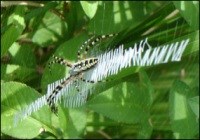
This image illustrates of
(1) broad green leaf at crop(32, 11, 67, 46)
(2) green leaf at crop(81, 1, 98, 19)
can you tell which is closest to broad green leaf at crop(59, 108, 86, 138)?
(2) green leaf at crop(81, 1, 98, 19)

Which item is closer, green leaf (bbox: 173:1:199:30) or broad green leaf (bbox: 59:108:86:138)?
broad green leaf (bbox: 59:108:86:138)

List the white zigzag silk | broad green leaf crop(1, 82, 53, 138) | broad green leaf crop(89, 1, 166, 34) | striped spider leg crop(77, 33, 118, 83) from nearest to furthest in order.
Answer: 1. the white zigzag silk
2. broad green leaf crop(1, 82, 53, 138)
3. striped spider leg crop(77, 33, 118, 83)
4. broad green leaf crop(89, 1, 166, 34)

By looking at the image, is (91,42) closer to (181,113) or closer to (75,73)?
(75,73)

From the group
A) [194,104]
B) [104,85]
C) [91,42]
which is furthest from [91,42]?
[194,104]

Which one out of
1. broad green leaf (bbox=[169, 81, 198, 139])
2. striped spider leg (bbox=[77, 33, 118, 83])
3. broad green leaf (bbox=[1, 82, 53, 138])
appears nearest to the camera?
broad green leaf (bbox=[1, 82, 53, 138])

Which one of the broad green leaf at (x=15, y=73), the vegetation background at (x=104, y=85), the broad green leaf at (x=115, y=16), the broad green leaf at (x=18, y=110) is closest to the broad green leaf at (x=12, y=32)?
the vegetation background at (x=104, y=85)

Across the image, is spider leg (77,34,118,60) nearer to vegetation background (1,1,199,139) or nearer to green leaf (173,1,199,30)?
vegetation background (1,1,199,139)

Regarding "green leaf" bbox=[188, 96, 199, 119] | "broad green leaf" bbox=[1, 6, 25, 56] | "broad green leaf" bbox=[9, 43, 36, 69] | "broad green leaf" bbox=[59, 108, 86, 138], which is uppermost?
"broad green leaf" bbox=[1, 6, 25, 56]
